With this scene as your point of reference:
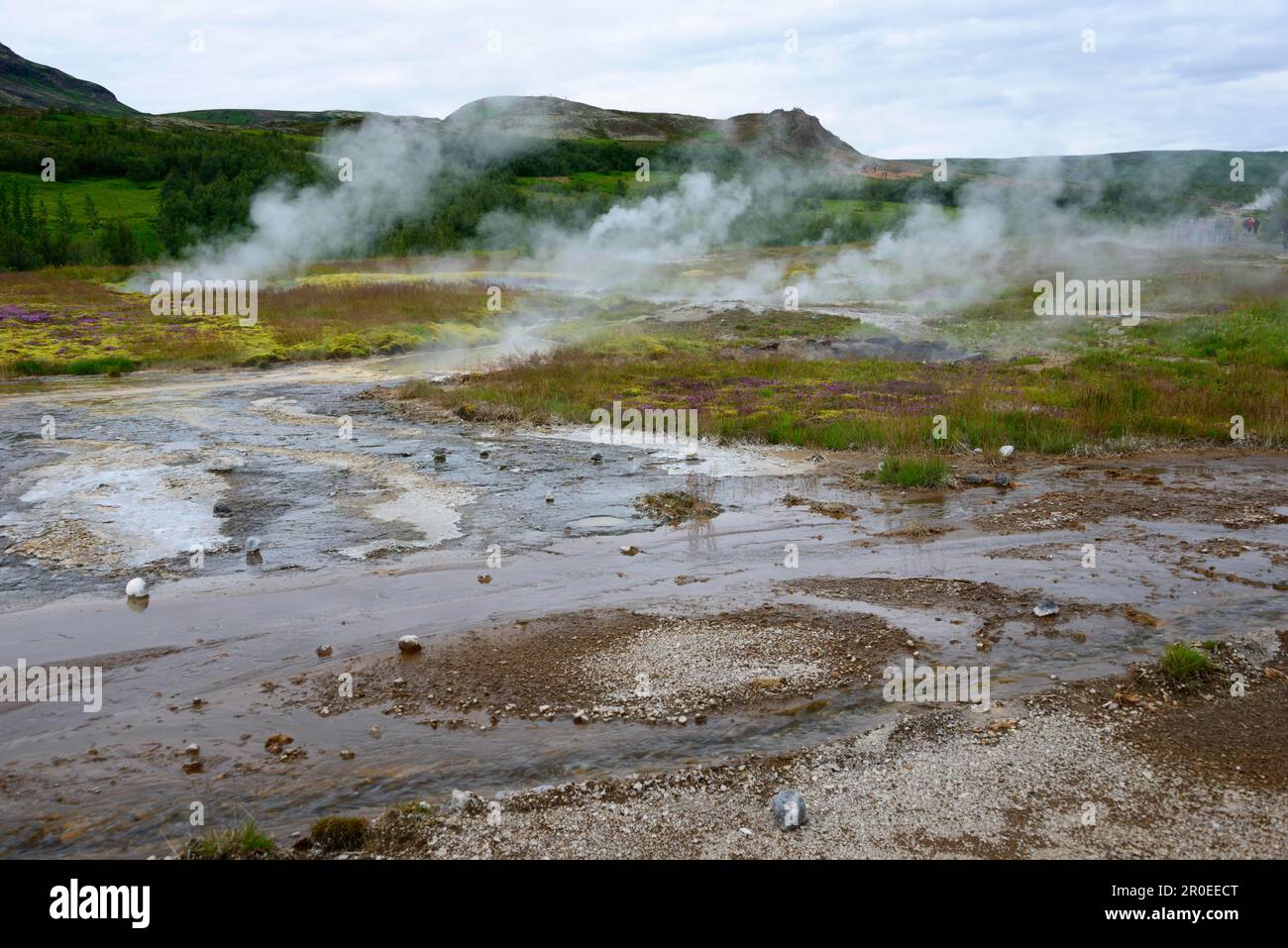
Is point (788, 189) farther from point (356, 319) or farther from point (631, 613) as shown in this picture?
point (631, 613)

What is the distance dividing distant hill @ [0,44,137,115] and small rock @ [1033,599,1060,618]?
17337 centimetres

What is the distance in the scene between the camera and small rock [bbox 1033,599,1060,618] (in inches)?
308

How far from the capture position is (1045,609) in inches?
308

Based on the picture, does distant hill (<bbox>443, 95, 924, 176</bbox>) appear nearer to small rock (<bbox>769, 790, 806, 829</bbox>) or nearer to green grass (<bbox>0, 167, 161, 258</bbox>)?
green grass (<bbox>0, 167, 161, 258</bbox>)

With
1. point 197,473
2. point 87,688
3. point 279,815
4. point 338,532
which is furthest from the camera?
point 197,473

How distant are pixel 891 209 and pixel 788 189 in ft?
54.7

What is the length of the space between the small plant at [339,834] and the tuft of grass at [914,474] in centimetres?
947

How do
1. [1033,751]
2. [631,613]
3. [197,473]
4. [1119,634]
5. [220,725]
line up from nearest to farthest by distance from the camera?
[1033,751] → [220,725] → [1119,634] → [631,613] → [197,473]

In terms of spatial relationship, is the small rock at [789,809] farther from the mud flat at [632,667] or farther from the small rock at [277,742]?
the small rock at [277,742]

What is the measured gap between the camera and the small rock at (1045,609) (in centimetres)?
782

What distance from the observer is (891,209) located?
7000cm

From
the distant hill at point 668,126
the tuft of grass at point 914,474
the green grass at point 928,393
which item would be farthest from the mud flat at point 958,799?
the distant hill at point 668,126

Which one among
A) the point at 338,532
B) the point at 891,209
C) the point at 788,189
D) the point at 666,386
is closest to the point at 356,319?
the point at 666,386

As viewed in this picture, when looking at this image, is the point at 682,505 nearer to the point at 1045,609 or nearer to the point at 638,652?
the point at 638,652
